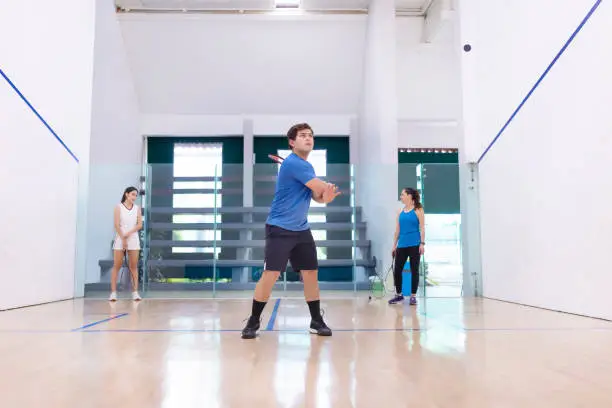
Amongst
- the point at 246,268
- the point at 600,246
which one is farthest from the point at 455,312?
the point at 246,268

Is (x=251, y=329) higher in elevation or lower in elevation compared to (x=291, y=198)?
lower

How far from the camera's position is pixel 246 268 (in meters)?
5.97

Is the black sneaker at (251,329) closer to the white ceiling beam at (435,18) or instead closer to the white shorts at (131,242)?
the white shorts at (131,242)

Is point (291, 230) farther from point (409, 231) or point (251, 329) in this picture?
point (409, 231)

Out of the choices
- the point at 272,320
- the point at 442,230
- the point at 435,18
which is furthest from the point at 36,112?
the point at 435,18

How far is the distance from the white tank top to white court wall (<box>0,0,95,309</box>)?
1.81 ft

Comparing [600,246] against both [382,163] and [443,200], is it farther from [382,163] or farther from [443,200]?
[382,163]

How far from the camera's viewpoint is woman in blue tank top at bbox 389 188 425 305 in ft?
14.0

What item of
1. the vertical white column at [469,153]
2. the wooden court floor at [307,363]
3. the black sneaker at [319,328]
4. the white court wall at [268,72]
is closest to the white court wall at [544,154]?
the vertical white column at [469,153]

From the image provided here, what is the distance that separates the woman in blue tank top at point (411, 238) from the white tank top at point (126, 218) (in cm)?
256

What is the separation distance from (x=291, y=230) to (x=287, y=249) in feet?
0.30

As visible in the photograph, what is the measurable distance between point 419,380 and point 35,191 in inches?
151

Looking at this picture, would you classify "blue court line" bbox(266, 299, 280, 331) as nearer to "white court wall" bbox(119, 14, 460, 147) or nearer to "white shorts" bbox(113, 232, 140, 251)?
"white shorts" bbox(113, 232, 140, 251)

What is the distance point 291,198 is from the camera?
2.45 m
